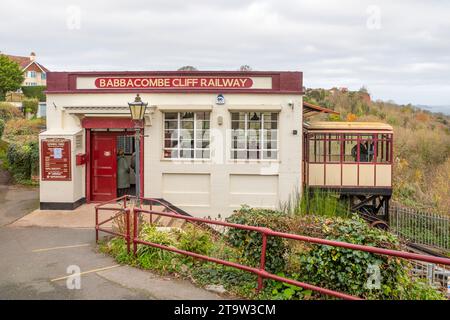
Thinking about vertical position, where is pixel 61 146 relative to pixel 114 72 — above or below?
below

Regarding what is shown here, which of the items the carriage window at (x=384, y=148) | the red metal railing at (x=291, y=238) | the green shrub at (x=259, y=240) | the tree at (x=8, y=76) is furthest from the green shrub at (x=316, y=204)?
the tree at (x=8, y=76)

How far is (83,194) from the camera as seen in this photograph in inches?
537

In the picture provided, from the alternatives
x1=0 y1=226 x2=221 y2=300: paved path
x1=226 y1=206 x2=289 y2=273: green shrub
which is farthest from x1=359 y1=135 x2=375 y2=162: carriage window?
x1=0 y1=226 x2=221 y2=300: paved path

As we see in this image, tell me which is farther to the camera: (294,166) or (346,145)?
(346,145)

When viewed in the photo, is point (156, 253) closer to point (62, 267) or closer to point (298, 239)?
point (62, 267)

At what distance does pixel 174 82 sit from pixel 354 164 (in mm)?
6280

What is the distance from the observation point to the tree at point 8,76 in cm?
4619

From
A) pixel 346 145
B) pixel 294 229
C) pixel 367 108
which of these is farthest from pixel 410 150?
pixel 294 229

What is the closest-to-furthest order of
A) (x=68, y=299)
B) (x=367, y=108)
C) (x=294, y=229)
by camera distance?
(x=68, y=299) → (x=294, y=229) → (x=367, y=108)

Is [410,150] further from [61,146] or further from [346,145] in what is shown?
[61,146]

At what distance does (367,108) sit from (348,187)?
112 feet

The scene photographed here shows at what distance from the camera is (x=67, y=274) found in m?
6.92

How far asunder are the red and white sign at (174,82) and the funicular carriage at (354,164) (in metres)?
2.80

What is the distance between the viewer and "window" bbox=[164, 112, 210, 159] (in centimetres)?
1359
